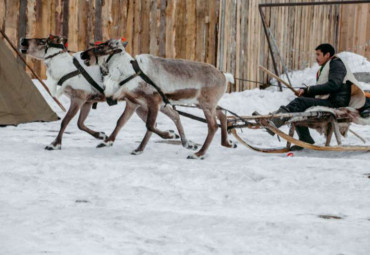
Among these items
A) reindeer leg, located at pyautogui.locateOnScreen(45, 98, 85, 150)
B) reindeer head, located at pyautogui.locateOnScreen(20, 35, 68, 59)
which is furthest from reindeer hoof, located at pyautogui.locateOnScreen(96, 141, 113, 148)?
reindeer head, located at pyautogui.locateOnScreen(20, 35, 68, 59)

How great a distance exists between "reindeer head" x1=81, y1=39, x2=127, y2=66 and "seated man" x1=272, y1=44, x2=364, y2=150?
1.83m

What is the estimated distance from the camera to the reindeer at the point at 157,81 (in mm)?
5824

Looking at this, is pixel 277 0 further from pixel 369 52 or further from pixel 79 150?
pixel 79 150

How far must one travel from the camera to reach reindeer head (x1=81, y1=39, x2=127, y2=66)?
5918 millimetres

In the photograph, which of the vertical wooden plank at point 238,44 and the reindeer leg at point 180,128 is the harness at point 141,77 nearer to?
the reindeer leg at point 180,128

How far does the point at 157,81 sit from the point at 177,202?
225 centimetres

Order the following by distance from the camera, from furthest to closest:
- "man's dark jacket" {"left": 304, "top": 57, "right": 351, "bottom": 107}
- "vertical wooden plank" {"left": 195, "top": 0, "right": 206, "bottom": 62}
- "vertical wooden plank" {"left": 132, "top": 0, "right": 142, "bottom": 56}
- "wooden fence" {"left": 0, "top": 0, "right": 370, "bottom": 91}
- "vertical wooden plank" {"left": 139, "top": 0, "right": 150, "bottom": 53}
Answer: "vertical wooden plank" {"left": 195, "top": 0, "right": 206, "bottom": 62}
"vertical wooden plank" {"left": 139, "top": 0, "right": 150, "bottom": 53}
"vertical wooden plank" {"left": 132, "top": 0, "right": 142, "bottom": 56}
"wooden fence" {"left": 0, "top": 0, "right": 370, "bottom": 91}
"man's dark jacket" {"left": 304, "top": 57, "right": 351, "bottom": 107}

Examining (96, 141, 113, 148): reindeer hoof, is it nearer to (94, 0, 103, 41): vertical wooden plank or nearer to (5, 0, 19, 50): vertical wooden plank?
(5, 0, 19, 50): vertical wooden plank

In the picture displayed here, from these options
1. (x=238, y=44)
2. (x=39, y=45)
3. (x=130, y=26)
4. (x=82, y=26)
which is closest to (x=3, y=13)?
(x=82, y=26)

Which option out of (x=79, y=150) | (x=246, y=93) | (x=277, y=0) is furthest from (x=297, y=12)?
(x=79, y=150)

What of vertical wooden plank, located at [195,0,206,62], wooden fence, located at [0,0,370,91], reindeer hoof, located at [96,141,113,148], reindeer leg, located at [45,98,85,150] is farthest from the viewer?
vertical wooden plank, located at [195,0,206,62]

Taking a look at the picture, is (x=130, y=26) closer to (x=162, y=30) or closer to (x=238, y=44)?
(x=162, y=30)

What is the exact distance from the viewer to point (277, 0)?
15508 millimetres

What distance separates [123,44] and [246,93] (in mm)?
7133
